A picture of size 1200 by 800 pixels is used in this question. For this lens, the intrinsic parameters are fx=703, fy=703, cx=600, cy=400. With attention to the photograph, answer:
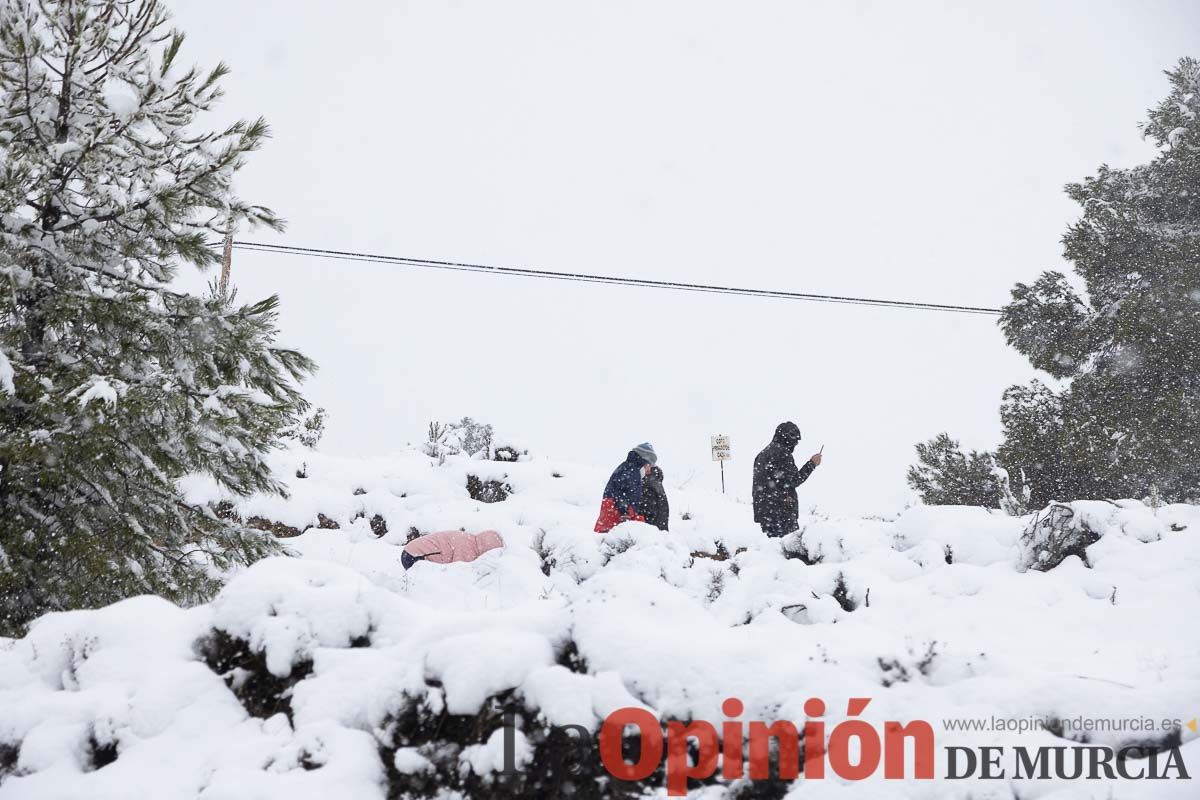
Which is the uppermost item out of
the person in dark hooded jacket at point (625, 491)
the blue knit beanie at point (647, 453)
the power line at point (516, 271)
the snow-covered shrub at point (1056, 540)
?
the power line at point (516, 271)

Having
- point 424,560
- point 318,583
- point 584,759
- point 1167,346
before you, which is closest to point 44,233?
point 318,583

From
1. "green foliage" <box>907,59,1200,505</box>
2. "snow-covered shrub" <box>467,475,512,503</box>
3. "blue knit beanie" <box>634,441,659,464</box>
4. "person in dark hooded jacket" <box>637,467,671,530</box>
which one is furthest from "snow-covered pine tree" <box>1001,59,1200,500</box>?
"snow-covered shrub" <box>467,475,512,503</box>

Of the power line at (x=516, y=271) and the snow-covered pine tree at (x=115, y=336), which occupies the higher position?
the power line at (x=516, y=271)

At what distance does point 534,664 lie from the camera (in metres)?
2.50

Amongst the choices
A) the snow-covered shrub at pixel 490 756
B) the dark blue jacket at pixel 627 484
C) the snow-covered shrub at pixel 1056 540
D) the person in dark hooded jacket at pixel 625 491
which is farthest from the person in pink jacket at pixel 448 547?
the snow-covered shrub at pixel 1056 540

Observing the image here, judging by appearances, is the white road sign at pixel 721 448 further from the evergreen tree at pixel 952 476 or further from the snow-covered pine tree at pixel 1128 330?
the snow-covered pine tree at pixel 1128 330

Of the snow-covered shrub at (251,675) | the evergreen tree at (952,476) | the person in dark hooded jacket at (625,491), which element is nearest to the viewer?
the snow-covered shrub at (251,675)

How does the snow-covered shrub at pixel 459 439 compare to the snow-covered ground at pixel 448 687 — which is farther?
the snow-covered shrub at pixel 459 439

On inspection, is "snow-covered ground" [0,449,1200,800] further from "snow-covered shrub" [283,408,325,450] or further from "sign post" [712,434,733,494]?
"snow-covered shrub" [283,408,325,450]

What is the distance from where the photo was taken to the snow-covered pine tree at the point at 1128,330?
489 inches

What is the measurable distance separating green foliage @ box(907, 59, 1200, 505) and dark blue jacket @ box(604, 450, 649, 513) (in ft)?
30.1

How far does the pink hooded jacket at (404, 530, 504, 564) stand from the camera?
22.8 ft

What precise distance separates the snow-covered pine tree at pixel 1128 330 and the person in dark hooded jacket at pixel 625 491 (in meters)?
9.38

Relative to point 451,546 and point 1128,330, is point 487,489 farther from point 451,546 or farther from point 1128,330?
point 1128,330
